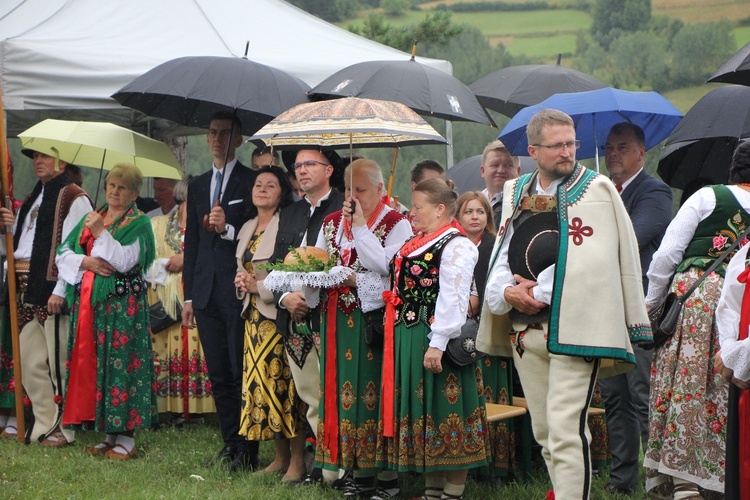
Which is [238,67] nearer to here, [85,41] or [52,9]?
[85,41]

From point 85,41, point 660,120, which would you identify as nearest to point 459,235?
point 660,120

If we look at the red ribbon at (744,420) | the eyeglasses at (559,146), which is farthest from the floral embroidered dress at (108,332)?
the red ribbon at (744,420)

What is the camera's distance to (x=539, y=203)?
4.59 metres

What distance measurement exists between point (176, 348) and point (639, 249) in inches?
166

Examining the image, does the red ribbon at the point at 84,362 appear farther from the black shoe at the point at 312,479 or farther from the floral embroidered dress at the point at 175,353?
the black shoe at the point at 312,479

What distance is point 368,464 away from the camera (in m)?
5.42

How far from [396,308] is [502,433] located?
1.19m

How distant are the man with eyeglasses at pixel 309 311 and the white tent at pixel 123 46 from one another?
275 cm

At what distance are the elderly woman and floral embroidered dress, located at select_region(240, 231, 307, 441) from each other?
4.18ft

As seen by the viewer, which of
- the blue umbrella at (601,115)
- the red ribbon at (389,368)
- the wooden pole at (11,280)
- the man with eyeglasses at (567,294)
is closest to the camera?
the man with eyeglasses at (567,294)

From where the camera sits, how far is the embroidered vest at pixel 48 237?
7297 millimetres

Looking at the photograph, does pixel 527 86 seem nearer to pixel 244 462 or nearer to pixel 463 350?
pixel 463 350

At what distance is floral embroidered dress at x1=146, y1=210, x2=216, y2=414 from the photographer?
830 cm

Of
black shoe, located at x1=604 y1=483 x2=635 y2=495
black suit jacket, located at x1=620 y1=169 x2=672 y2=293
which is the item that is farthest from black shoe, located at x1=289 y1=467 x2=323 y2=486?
→ black suit jacket, located at x1=620 y1=169 x2=672 y2=293
